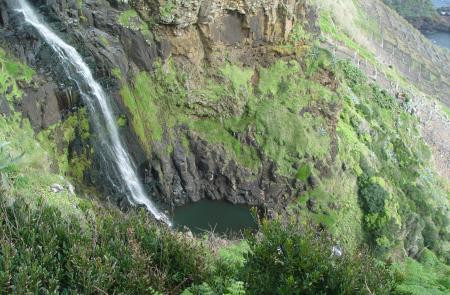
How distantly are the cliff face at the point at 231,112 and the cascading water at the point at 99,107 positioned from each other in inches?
22.0

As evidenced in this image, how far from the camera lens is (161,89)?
3300 centimetres

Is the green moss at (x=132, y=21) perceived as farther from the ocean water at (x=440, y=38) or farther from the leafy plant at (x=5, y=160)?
the ocean water at (x=440, y=38)

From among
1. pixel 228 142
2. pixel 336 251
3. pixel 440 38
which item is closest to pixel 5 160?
pixel 336 251

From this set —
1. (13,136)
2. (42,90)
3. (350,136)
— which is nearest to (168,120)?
(42,90)

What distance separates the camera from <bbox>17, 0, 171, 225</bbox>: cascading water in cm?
2727

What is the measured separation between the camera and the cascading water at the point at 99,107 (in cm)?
2727

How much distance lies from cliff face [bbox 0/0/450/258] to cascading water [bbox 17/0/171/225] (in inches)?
22.0

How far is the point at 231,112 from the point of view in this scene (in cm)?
3522

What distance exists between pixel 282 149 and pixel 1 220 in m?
27.4

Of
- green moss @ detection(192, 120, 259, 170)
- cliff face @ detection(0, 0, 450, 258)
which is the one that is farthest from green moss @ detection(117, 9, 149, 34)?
green moss @ detection(192, 120, 259, 170)

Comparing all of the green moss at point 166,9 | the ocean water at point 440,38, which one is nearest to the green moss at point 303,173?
the green moss at point 166,9

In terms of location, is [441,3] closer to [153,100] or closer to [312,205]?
[312,205]

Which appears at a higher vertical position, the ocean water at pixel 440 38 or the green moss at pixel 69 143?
the green moss at pixel 69 143

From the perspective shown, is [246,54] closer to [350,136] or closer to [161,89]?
[161,89]
